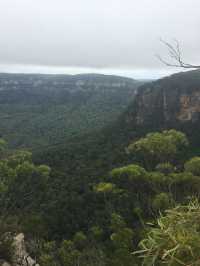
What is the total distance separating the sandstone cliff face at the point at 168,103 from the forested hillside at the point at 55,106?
1003 centimetres

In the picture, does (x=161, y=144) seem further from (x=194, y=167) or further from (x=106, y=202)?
(x=106, y=202)

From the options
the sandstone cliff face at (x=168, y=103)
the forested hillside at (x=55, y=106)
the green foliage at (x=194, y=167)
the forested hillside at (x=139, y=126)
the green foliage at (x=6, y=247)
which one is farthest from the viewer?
the forested hillside at (x=55, y=106)

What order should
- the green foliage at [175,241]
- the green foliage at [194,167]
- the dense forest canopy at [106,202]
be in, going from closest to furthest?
the green foliage at [175,241]
the dense forest canopy at [106,202]
the green foliage at [194,167]

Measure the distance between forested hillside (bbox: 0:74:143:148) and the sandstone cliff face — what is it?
395 inches

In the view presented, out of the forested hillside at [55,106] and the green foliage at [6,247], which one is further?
the forested hillside at [55,106]

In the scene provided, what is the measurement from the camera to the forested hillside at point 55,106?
264 ft

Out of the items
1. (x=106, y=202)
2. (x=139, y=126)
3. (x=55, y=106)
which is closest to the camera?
(x=106, y=202)

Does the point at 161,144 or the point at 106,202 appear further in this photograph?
the point at 106,202

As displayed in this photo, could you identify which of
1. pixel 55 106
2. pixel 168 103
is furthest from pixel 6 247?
pixel 55 106

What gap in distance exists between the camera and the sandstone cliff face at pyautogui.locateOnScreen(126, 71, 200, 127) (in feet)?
192

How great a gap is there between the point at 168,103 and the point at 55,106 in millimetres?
62968

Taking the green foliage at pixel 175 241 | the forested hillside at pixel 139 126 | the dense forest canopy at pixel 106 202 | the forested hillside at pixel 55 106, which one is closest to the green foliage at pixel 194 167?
the dense forest canopy at pixel 106 202

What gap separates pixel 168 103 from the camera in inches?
2446

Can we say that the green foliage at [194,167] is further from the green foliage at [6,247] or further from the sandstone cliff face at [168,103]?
the sandstone cliff face at [168,103]
